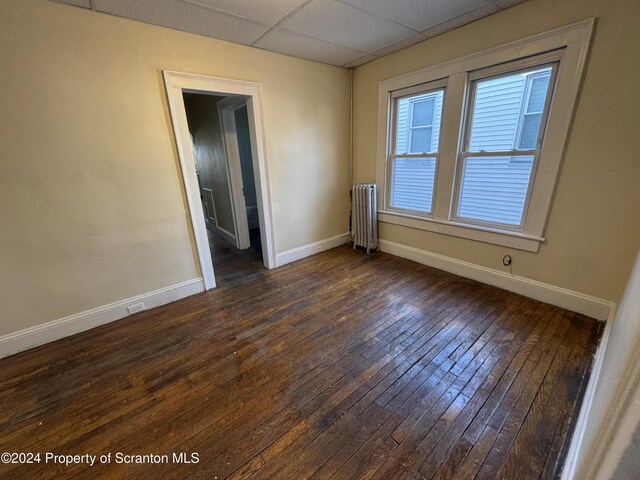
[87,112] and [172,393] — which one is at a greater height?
[87,112]

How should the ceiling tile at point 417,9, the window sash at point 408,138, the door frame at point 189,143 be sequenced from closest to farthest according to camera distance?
1. the ceiling tile at point 417,9
2. the door frame at point 189,143
3. the window sash at point 408,138

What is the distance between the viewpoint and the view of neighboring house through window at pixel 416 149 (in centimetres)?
297

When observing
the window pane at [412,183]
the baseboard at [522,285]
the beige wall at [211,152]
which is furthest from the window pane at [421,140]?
the beige wall at [211,152]

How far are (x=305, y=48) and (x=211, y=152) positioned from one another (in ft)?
7.29

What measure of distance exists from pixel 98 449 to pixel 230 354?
803mm

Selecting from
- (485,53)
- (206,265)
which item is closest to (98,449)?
(206,265)

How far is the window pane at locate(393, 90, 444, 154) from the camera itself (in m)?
2.91

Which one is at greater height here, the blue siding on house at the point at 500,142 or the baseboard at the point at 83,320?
the blue siding on house at the point at 500,142

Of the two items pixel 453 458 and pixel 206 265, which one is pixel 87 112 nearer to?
pixel 206 265

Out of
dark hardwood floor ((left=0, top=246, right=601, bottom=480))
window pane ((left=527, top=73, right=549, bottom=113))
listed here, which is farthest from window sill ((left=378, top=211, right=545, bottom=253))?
window pane ((left=527, top=73, right=549, bottom=113))

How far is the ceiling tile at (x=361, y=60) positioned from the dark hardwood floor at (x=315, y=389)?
282cm

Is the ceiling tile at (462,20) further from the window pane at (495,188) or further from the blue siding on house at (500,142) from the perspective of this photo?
the window pane at (495,188)

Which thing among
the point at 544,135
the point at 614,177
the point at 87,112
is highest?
the point at 87,112

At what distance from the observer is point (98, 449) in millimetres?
1343
